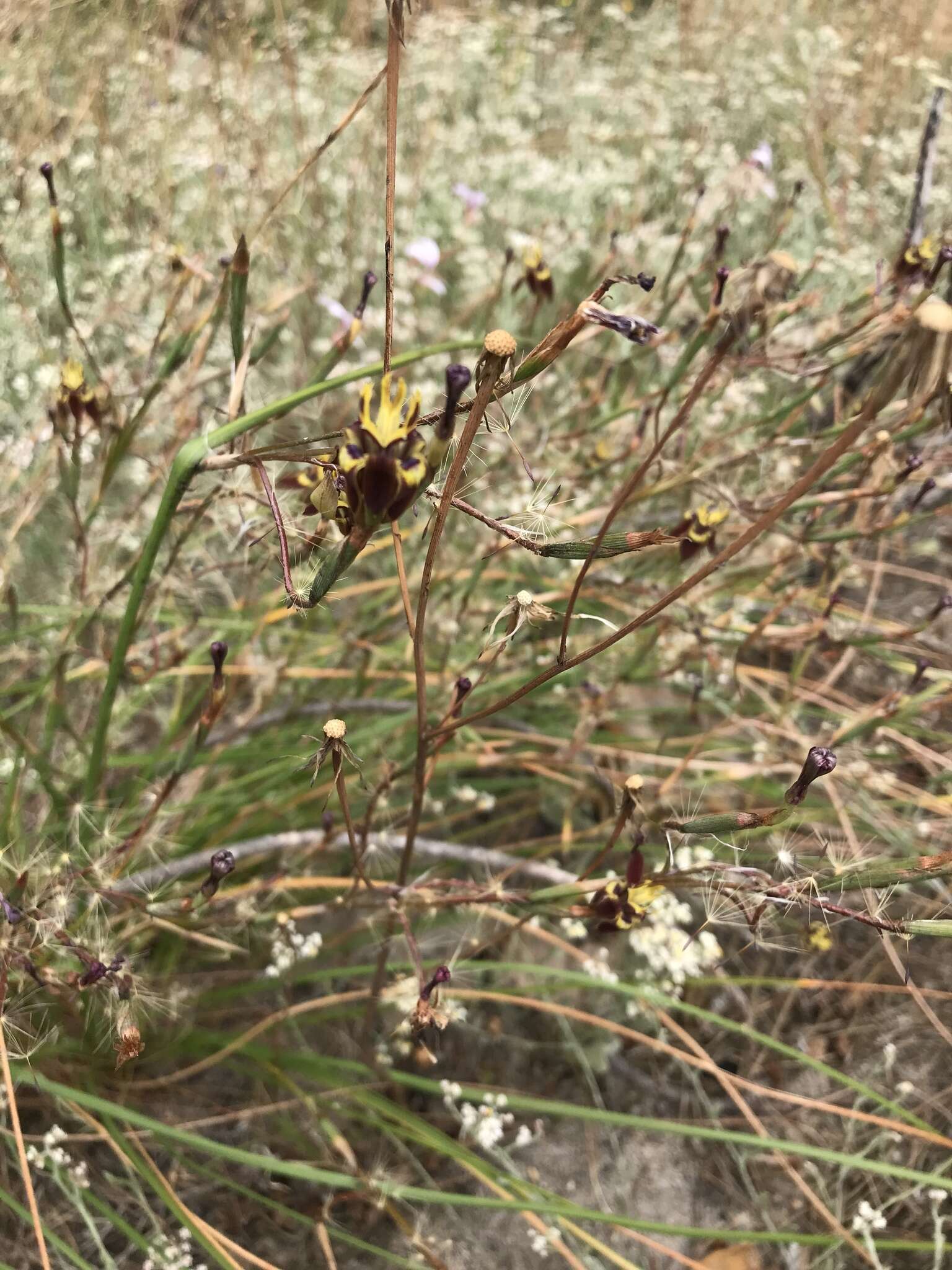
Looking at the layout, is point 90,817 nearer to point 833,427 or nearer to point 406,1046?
point 406,1046

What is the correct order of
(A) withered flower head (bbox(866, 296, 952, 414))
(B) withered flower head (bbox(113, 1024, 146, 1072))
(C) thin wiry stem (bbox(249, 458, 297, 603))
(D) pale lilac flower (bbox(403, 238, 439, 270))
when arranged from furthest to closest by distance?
1. (D) pale lilac flower (bbox(403, 238, 439, 270))
2. (B) withered flower head (bbox(113, 1024, 146, 1072))
3. (C) thin wiry stem (bbox(249, 458, 297, 603))
4. (A) withered flower head (bbox(866, 296, 952, 414))

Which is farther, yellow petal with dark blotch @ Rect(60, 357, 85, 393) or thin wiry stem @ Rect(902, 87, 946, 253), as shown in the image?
thin wiry stem @ Rect(902, 87, 946, 253)

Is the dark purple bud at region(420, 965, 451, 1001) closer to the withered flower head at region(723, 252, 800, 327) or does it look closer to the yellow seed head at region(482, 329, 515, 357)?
the yellow seed head at region(482, 329, 515, 357)

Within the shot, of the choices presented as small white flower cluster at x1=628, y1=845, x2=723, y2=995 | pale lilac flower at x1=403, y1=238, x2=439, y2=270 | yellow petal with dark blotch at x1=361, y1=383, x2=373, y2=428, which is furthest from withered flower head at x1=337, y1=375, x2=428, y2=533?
pale lilac flower at x1=403, y1=238, x2=439, y2=270

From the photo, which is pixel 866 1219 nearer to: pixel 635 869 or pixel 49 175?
pixel 635 869

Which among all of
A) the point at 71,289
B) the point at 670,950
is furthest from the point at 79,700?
the point at 71,289

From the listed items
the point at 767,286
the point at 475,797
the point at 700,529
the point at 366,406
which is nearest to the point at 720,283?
the point at 767,286

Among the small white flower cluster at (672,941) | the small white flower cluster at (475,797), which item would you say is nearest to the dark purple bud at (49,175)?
the small white flower cluster at (475,797)
